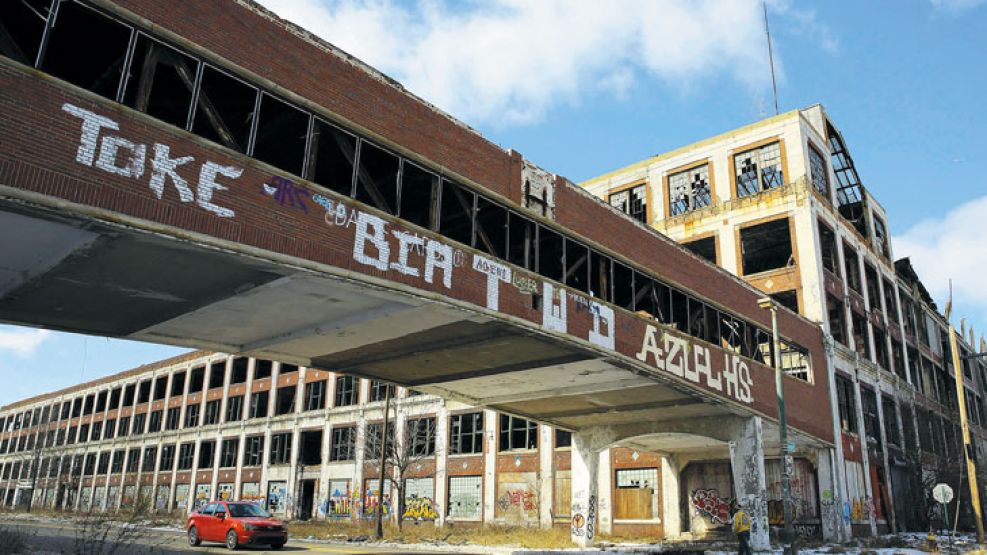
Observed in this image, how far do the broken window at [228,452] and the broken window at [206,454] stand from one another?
1.55m

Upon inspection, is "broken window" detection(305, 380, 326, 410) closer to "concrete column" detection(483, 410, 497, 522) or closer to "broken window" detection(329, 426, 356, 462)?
"broken window" detection(329, 426, 356, 462)

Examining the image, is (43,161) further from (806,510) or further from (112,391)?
(112,391)

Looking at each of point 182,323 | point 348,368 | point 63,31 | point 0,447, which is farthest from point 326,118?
point 0,447

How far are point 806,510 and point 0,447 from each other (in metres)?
107

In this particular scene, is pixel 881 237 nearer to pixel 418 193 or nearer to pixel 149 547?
pixel 418 193

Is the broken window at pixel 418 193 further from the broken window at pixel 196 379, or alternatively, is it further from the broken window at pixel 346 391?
the broken window at pixel 196 379

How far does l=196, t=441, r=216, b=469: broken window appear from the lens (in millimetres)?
61969

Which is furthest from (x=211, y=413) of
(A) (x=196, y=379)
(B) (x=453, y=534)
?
(B) (x=453, y=534)

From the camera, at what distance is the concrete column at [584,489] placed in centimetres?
2664

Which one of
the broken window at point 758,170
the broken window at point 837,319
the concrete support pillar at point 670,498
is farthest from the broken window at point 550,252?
the broken window at point 837,319

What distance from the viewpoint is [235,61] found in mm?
13086

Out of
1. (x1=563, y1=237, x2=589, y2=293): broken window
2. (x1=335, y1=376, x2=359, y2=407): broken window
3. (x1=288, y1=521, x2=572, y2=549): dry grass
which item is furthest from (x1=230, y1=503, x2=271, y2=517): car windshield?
(x1=335, y1=376, x2=359, y2=407): broken window

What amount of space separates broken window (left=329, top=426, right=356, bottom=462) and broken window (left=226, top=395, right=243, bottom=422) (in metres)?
13.2

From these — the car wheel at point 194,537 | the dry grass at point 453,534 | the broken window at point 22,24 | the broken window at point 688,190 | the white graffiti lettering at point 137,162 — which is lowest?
the dry grass at point 453,534
